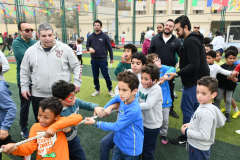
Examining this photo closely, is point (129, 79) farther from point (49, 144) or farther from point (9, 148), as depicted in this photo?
point (9, 148)

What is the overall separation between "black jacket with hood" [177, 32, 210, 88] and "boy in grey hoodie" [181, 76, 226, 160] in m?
A: 0.82

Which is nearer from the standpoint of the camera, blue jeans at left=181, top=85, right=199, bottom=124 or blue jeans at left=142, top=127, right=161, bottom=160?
blue jeans at left=142, top=127, right=161, bottom=160

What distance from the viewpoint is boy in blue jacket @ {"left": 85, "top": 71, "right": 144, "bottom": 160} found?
71.4 inches

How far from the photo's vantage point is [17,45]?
10.5 feet

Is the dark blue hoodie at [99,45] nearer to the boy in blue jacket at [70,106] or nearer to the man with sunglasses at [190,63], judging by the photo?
the man with sunglasses at [190,63]

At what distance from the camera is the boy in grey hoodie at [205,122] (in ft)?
6.22

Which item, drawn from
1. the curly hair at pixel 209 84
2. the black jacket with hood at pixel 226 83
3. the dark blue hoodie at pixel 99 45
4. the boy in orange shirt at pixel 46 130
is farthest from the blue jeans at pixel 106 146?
the dark blue hoodie at pixel 99 45

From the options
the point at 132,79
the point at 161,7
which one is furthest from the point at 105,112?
the point at 161,7

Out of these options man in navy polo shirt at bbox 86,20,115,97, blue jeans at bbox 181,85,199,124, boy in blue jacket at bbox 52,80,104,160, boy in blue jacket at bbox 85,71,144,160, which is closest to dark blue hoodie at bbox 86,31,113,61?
man in navy polo shirt at bbox 86,20,115,97

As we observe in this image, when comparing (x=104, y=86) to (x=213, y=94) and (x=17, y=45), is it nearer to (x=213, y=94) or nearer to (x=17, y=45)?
(x=17, y=45)

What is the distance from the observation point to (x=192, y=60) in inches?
110

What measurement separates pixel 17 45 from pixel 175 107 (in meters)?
3.97

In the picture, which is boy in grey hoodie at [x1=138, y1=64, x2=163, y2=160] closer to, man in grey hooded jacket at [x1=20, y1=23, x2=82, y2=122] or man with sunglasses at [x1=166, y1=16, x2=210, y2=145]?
man with sunglasses at [x1=166, y1=16, x2=210, y2=145]

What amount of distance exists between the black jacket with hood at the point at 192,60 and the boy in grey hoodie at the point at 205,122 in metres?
0.82
